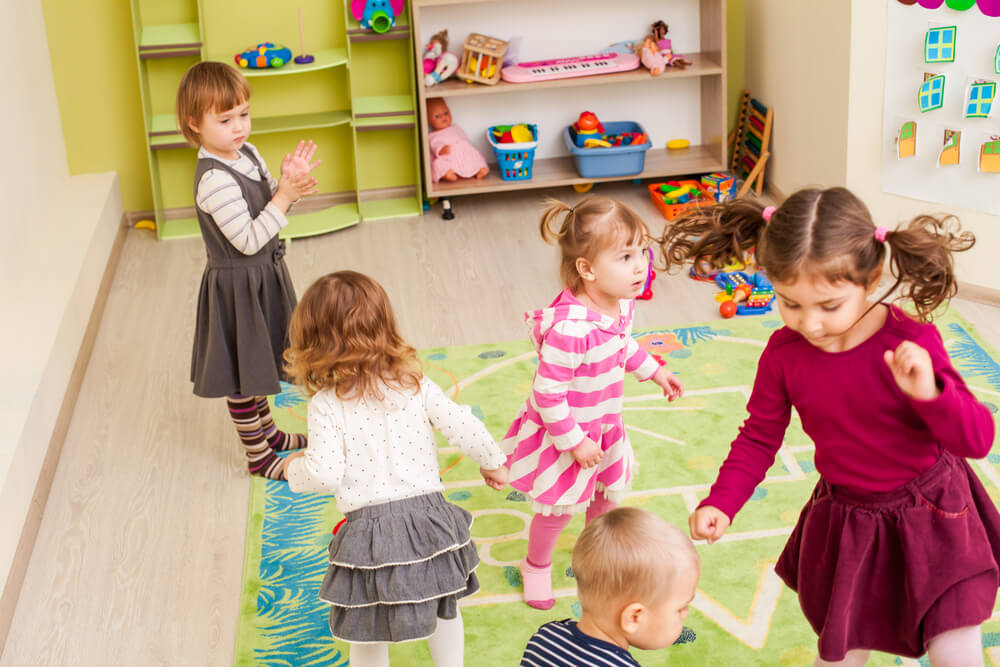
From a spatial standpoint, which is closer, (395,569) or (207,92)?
(395,569)

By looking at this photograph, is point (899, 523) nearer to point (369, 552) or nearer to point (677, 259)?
point (677, 259)

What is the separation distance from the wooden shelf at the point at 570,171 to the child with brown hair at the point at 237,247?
1663 millimetres

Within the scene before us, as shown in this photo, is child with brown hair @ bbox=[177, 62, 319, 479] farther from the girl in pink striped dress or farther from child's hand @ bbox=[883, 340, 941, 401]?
child's hand @ bbox=[883, 340, 941, 401]

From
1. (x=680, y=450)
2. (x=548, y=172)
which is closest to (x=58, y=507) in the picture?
(x=680, y=450)

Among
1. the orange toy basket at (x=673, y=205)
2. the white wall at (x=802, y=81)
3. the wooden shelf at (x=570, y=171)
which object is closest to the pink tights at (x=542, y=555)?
the white wall at (x=802, y=81)

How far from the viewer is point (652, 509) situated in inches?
97.8

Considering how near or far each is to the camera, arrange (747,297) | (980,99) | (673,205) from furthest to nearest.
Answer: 1. (673,205)
2. (747,297)
3. (980,99)

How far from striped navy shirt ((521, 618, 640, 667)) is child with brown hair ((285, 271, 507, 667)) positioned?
14.5 inches

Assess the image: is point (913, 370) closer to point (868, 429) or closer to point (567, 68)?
point (868, 429)

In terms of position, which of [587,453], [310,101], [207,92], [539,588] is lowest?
[539,588]

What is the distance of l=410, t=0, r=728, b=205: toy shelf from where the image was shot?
4176mm

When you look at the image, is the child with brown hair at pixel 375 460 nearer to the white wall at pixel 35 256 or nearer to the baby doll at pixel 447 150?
the white wall at pixel 35 256

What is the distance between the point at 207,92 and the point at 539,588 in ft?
4.24

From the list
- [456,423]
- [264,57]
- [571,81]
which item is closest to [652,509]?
[456,423]
